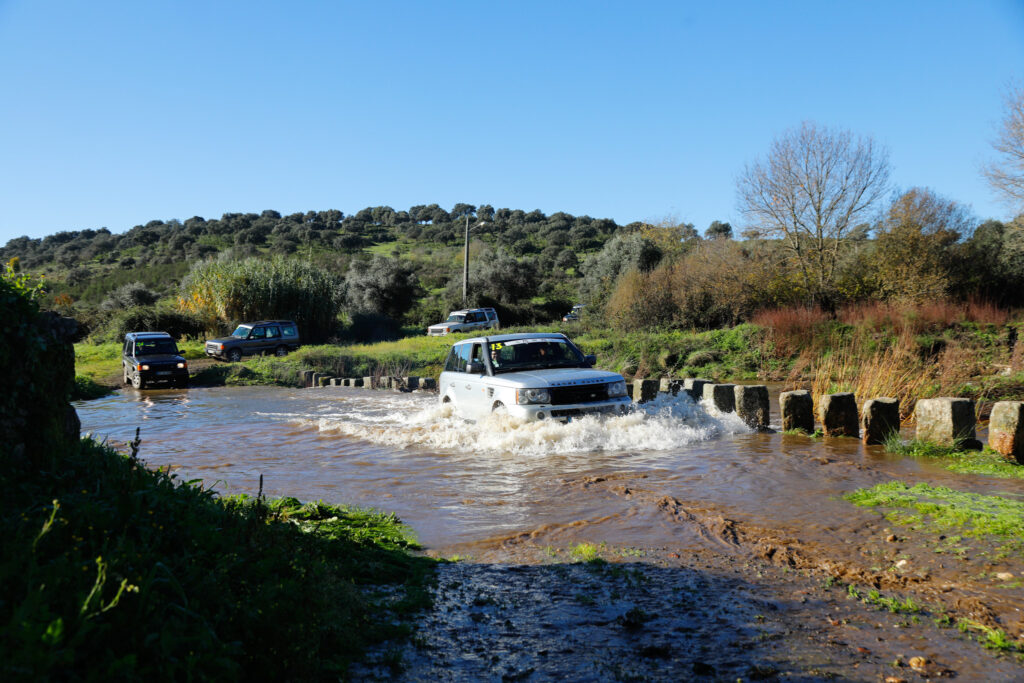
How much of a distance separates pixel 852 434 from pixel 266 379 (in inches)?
747

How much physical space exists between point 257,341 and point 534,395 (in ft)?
71.3

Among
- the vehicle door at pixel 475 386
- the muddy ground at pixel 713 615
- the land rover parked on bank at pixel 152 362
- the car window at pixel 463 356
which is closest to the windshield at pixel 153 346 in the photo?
the land rover parked on bank at pixel 152 362

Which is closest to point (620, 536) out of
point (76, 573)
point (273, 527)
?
point (273, 527)

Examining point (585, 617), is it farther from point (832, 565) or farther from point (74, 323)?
point (74, 323)

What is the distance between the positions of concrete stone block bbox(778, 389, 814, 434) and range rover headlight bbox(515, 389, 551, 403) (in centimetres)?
388

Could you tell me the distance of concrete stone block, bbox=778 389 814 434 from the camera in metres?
11.1

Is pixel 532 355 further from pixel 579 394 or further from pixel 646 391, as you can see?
pixel 646 391

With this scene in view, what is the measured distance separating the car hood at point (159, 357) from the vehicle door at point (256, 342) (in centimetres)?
471

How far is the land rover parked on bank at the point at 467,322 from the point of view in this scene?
118 ft

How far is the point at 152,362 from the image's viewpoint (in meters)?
23.0

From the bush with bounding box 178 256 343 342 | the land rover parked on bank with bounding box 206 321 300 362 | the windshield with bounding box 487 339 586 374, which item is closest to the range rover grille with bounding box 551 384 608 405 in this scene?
the windshield with bounding box 487 339 586 374

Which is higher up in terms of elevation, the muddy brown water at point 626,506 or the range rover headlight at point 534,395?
the range rover headlight at point 534,395

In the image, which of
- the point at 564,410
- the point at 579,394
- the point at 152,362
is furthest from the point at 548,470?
the point at 152,362

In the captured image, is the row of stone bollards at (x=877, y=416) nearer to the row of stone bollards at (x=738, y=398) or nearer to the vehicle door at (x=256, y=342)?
the row of stone bollards at (x=738, y=398)
